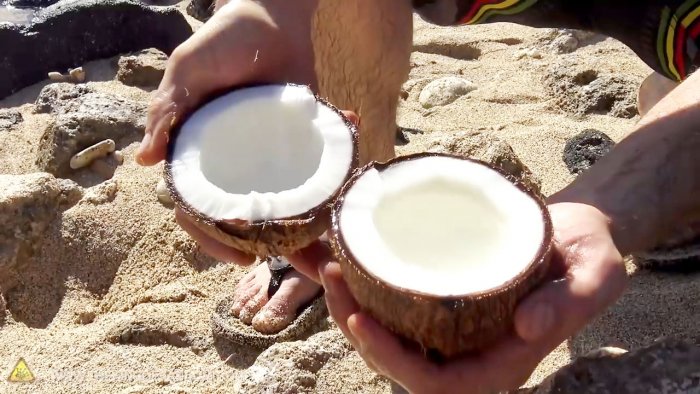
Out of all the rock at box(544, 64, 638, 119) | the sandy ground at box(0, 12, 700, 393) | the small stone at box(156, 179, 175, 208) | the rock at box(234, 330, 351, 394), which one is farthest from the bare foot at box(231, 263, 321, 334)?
the rock at box(544, 64, 638, 119)

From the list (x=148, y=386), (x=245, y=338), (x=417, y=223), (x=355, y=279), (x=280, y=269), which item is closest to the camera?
(x=355, y=279)

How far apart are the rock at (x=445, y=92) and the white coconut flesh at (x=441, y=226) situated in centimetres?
209

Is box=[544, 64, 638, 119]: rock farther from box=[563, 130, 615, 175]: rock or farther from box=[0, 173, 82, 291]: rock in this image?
box=[0, 173, 82, 291]: rock

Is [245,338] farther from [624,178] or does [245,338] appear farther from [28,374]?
[624,178]

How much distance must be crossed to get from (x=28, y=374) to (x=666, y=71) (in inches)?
94.9

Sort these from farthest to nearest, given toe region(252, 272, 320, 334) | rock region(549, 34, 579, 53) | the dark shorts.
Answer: rock region(549, 34, 579, 53)
toe region(252, 272, 320, 334)
the dark shorts

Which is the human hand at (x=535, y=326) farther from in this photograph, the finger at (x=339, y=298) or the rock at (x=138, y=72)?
the rock at (x=138, y=72)

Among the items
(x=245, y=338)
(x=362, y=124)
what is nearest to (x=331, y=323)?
(x=245, y=338)

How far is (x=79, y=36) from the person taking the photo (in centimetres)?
459

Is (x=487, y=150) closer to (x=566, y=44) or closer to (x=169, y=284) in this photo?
(x=169, y=284)

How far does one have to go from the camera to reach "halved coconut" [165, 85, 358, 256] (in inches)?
71.2

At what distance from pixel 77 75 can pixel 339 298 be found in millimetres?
3296

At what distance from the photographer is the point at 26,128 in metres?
3.88

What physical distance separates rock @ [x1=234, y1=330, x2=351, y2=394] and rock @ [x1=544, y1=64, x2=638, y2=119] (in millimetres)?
1865
